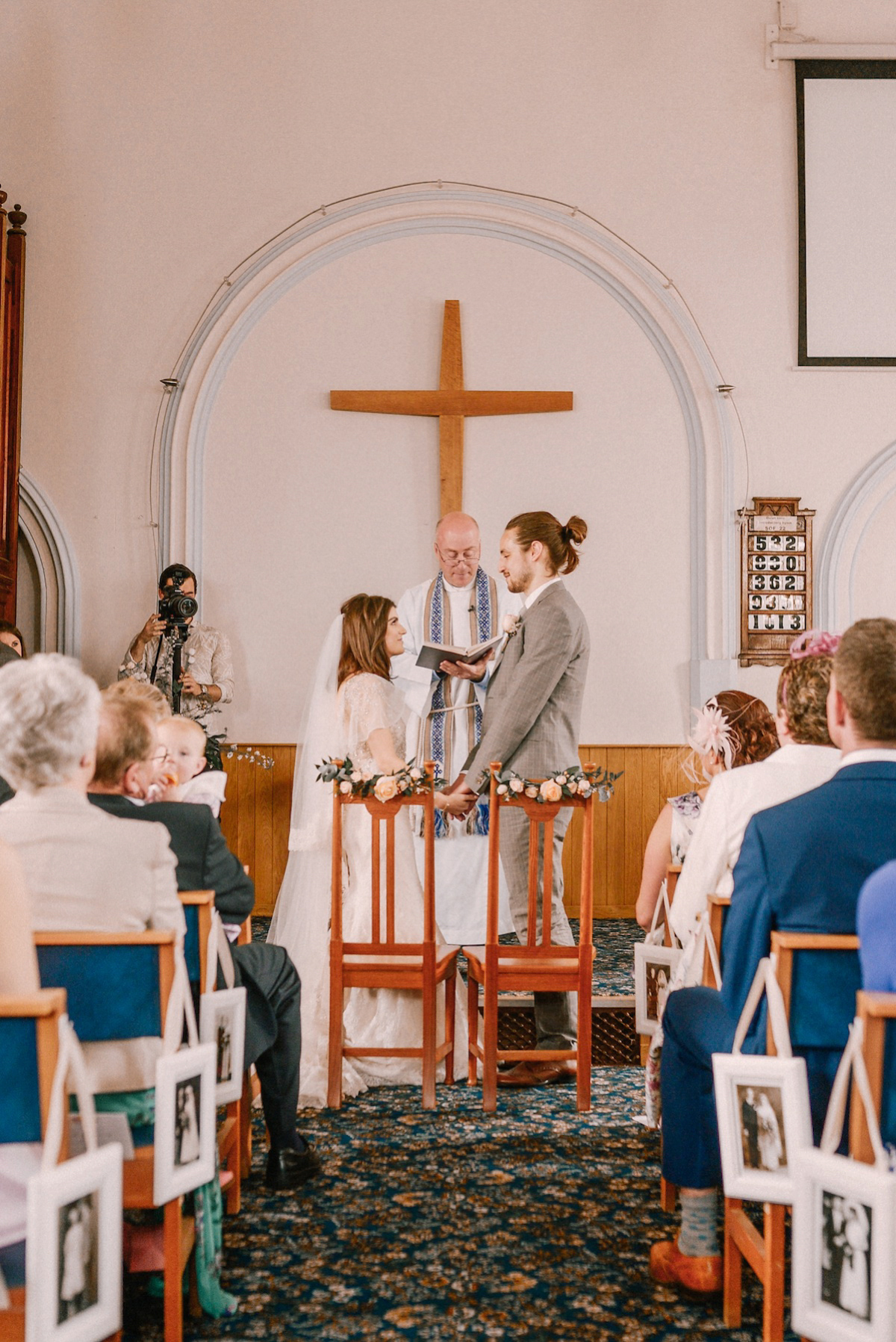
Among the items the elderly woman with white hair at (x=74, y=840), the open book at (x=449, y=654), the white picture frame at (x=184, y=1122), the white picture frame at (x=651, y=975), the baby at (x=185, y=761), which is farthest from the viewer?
the open book at (x=449, y=654)

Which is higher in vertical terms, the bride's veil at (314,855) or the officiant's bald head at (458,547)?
the officiant's bald head at (458,547)

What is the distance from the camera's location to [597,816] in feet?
23.7

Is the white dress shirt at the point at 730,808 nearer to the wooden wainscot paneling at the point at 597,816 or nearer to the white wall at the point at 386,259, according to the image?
the wooden wainscot paneling at the point at 597,816

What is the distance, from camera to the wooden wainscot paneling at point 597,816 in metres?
7.23

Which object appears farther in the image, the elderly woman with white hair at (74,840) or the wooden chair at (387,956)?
the wooden chair at (387,956)

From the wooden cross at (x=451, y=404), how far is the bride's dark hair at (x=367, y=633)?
3075mm

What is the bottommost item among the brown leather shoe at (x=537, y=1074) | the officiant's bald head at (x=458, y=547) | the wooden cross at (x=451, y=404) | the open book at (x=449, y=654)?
the brown leather shoe at (x=537, y=1074)

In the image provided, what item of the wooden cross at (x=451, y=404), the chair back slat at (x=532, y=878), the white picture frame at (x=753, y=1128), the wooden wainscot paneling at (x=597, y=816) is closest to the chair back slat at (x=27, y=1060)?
the white picture frame at (x=753, y=1128)

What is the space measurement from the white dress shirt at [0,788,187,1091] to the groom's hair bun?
2415 mm

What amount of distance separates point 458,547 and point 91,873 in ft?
13.4

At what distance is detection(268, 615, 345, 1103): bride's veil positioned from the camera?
13.6 ft

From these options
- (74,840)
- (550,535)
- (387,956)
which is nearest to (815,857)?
(74,840)

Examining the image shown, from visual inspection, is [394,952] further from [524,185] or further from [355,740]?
[524,185]

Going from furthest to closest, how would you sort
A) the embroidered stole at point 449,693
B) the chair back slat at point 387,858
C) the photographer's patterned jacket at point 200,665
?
the photographer's patterned jacket at point 200,665
the embroidered stole at point 449,693
the chair back slat at point 387,858
